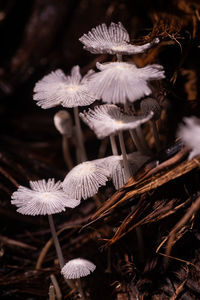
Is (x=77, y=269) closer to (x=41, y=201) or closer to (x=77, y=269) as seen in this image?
(x=77, y=269)

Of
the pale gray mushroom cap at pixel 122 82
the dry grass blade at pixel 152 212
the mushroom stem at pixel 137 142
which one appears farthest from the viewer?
the mushroom stem at pixel 137 142

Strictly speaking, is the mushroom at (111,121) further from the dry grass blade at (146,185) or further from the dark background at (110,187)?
the dark background at (110,187)

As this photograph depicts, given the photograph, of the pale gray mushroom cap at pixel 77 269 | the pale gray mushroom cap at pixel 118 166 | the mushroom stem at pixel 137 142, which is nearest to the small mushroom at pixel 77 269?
the pale gray mushroom cap at pixel 77 269

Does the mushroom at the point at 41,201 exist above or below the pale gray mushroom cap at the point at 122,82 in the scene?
below

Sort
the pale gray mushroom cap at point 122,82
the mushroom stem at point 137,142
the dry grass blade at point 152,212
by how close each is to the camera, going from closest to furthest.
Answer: the pale gray mushroom cap at point 122,82 < the dry grass blade at point 152,212 < the mushroom stem at point 137,142

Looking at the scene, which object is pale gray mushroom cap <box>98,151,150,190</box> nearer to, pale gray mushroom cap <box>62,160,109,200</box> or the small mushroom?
pale gray mushroom cap <box>62,160,109,200</box>

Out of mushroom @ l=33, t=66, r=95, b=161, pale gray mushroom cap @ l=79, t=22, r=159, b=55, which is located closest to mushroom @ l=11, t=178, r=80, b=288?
mushroom @ l=33, t=66, r=95, b=161
